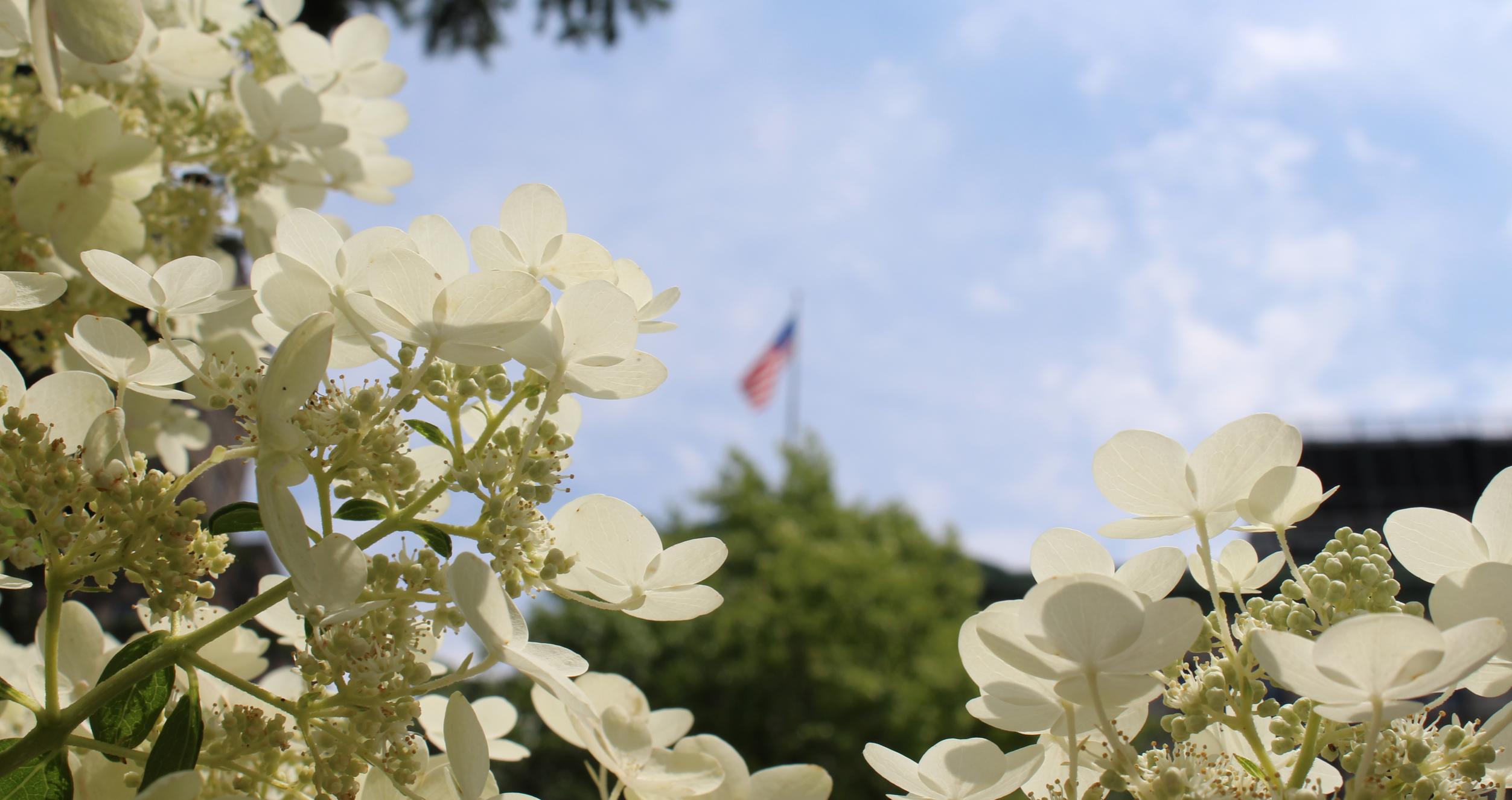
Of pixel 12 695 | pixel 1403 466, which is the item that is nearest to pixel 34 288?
pixel 12 695

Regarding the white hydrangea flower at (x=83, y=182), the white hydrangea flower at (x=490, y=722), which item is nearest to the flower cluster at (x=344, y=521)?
the white hydrangea flower at (x=490, y=722)

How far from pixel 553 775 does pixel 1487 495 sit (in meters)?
16.3

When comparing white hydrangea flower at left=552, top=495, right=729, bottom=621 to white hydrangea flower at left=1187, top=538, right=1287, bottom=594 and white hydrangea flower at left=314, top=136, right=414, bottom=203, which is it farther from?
white hydrangea flower at left=314, top=136, right=414, bottom=203

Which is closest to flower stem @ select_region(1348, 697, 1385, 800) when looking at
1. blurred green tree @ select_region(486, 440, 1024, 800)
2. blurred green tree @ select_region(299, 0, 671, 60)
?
blurred green tree @ select_region(299, 0, 671, 60)

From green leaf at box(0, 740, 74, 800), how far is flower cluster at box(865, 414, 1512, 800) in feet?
2.07

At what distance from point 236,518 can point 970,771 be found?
653 mm

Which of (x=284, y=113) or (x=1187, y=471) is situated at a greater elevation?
(x=284, y=113)

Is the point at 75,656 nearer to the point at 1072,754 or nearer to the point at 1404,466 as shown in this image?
the point at 1072,754

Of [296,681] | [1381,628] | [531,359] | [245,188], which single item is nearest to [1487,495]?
[1381,628]

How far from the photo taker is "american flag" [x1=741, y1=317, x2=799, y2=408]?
1698cm

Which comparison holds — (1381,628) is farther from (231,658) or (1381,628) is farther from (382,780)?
(231,658)

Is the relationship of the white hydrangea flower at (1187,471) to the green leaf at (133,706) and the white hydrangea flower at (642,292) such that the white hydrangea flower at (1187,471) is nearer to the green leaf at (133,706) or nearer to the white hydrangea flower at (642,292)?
the white hydrangea flower at (642,292)

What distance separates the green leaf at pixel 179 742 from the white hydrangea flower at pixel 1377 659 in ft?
2.51

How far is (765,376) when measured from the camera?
57.0 feet
